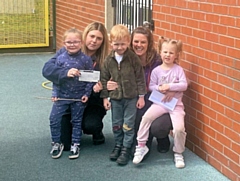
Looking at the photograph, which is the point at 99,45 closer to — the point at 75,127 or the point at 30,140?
the point at 75,127

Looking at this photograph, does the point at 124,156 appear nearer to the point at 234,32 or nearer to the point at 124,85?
the point at 124,85

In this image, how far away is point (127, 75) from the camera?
442 cm

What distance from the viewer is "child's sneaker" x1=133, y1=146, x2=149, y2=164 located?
438 centimetres

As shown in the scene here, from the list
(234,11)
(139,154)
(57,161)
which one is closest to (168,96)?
(139,154)

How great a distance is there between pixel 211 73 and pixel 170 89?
382 mm

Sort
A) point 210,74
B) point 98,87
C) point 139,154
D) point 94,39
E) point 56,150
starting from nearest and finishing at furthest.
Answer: point 210,74
point 139,154
point 98,87
point 56,150
point 94,39

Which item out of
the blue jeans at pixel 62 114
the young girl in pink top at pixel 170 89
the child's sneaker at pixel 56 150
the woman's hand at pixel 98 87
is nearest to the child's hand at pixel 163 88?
the young girl in pink top at pixel 170 89

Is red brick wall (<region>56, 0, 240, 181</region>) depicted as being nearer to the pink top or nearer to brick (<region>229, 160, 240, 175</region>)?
brick (<region>229, 160, 240, 175</region>)

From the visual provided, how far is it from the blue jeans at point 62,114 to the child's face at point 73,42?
1.59ft

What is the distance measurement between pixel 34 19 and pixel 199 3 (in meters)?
6.80

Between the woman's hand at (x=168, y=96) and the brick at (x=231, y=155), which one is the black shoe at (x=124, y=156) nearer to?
the woman's hand at (x=168, y=96)

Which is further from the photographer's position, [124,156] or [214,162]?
[124,156]

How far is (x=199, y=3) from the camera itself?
14.6ft

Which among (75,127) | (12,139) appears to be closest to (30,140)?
(12,139)
